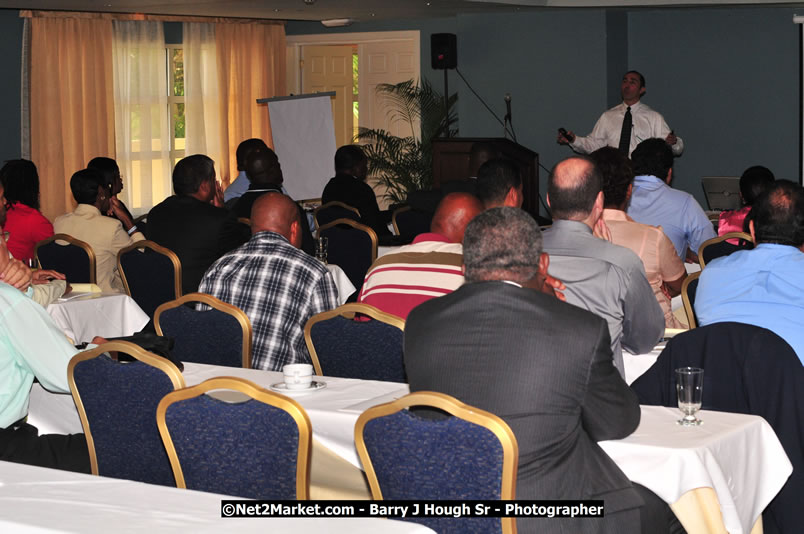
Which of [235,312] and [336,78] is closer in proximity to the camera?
[235,312]

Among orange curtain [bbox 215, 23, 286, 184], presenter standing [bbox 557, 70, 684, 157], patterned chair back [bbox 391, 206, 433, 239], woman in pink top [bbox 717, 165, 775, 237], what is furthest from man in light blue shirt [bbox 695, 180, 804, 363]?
orange curtain [bbox 215, 23, 286, 184]

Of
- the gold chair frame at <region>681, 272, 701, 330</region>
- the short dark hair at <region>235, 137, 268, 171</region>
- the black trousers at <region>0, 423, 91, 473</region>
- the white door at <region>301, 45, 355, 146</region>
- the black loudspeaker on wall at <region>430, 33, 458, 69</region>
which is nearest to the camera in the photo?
the black trousers at <region>0, 423, 91, 473</region>

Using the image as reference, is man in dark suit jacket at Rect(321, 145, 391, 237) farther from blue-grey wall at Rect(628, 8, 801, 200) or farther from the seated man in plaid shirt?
blue-grey wall at Rect(628, 8, 801, 200)

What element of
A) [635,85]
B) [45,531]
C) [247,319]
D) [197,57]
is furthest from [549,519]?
[197,57]

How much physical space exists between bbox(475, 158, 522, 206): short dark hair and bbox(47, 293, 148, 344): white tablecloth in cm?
200

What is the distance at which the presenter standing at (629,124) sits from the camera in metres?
9.64

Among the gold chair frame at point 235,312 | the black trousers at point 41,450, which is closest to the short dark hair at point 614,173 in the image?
the gold chair frame at point 235,312

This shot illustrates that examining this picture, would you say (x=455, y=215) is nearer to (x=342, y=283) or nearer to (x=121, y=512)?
(x=342, y=283)

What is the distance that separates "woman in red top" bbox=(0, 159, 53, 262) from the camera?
6.08 metres

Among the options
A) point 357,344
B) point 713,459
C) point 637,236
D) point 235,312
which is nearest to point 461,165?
point 637,236

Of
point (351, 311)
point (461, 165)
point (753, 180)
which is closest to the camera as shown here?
point (351, 311)

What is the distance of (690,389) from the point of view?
8.70 feet

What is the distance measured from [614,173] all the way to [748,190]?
76.6 inches

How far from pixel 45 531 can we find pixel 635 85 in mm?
8531
